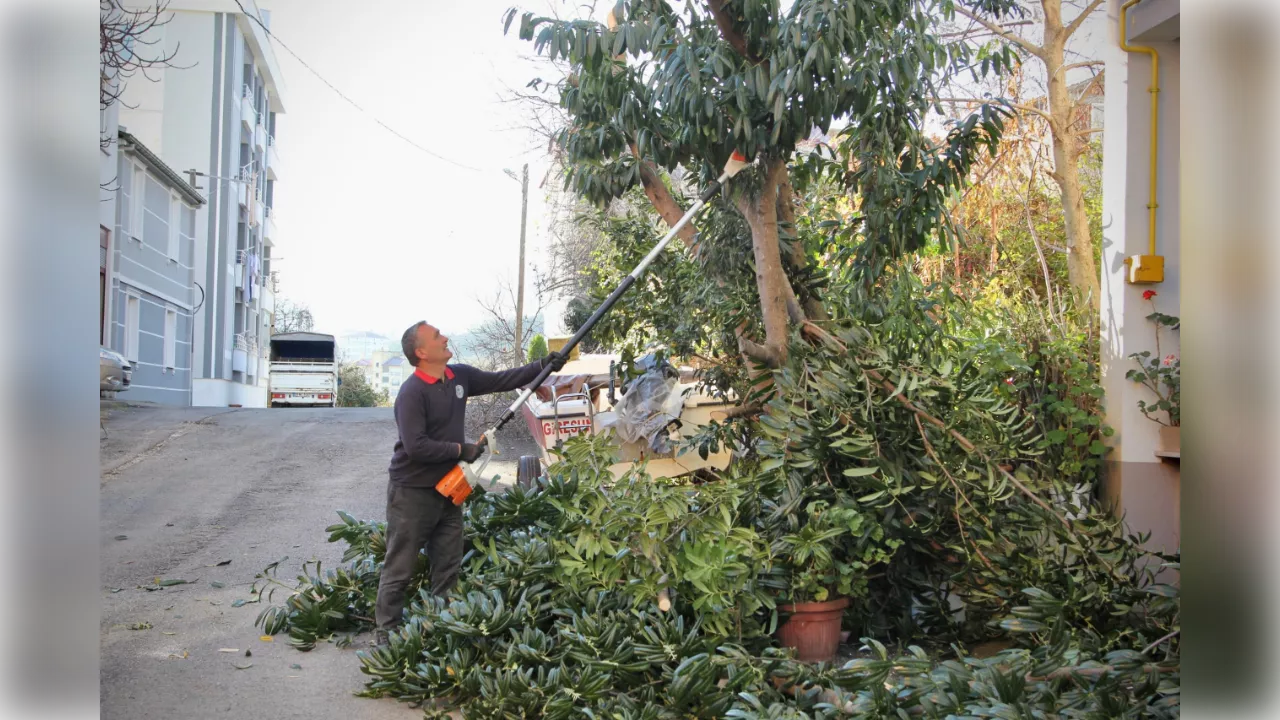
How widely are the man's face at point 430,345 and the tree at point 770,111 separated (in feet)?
4.60

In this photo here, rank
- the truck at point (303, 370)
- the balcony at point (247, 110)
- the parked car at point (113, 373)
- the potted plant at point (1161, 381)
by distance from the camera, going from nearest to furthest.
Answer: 1. the potted plant at point (1161, 381)
2. the parked car at point (113, 373)
3. the truck at point (303, 370)
4. the balcony at point (247, 110)

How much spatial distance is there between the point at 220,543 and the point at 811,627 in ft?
18.0

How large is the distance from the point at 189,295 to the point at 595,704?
24.0 metres

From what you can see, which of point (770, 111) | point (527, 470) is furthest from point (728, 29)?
point (527, 470)

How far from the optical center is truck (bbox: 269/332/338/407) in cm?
2714

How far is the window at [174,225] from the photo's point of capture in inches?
903

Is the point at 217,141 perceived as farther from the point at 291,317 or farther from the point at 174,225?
the point at 291,317

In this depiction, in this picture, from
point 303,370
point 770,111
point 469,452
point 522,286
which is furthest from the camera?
point 303,370

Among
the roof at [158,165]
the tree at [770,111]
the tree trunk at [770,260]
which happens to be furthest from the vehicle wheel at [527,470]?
the roof at [158,165]

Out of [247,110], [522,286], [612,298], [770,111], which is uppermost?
[247,110]

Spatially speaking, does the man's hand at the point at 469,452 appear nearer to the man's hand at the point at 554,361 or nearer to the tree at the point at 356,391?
the man's hand at the point at 554,361

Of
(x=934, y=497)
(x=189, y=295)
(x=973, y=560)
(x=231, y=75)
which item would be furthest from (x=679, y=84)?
(x=231, y=75)

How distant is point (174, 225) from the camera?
23188 mm

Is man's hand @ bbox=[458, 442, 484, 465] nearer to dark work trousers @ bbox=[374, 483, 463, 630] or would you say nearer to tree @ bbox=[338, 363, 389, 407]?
dark work trousers @ bbox=[374, 483, 463, 630]
